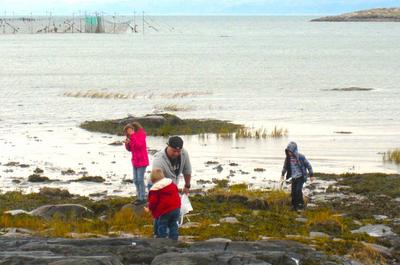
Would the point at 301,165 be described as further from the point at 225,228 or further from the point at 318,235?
the point at 225,228

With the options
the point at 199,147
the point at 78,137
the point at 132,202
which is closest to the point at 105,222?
the point at 132,202

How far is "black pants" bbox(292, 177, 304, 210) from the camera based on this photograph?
1853cm

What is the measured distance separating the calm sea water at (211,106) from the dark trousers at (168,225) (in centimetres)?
929

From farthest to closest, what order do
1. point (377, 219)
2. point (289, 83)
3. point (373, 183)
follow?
point (289, 83)
point (373, 183)
point (377, 219)

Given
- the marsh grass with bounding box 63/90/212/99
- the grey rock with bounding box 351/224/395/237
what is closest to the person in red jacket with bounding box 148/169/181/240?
the grey rock with bounding box 351/224/395/237

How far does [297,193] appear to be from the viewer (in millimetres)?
18750

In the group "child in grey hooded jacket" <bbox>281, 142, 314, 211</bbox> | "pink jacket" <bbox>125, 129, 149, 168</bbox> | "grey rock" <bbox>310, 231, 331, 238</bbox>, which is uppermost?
"pink jacket" <bbox>125, 129, 149, 168</bbox>

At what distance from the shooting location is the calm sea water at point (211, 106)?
2922cm

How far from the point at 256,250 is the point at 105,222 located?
4.66m

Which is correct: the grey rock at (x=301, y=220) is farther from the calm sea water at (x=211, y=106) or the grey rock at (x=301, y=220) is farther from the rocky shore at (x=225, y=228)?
the calm sea water at (x=211, y=106)

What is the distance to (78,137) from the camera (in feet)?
118

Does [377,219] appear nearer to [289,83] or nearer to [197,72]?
[289,83]

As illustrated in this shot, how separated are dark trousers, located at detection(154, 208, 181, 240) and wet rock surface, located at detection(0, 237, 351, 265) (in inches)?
15.1

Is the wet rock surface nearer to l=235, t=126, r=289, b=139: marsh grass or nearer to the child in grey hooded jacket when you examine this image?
the child in grey hooded jacket
